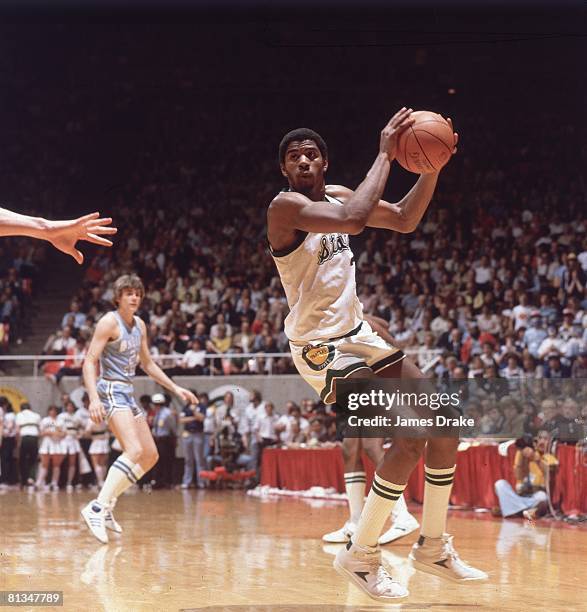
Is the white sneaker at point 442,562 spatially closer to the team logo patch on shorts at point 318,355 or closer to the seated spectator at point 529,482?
the team logo patch on shorts at point 318,355

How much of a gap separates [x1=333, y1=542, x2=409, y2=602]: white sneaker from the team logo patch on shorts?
0.92 metres

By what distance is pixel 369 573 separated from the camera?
4.50m

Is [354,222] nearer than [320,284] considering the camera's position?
Yes

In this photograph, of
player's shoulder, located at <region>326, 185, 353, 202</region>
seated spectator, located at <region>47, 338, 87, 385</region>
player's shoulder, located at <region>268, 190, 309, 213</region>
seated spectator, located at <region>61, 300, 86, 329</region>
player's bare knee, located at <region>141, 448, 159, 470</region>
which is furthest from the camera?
seated spectator, located at <region>61, 300, 86, 329</region>

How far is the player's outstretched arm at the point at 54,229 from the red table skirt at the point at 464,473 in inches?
250

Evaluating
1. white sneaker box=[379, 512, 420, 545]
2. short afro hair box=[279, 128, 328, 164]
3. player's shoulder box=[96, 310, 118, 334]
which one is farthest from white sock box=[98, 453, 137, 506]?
short afro hair box=[279, 128, 328, 164]

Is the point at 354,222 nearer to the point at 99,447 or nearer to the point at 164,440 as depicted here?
the point at 164,440

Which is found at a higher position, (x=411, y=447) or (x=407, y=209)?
(x=407, y=209)

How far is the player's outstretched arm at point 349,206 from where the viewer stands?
4.35m

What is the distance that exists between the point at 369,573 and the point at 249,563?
1.75 meters

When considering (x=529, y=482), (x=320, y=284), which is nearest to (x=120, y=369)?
(x=320, y=284)

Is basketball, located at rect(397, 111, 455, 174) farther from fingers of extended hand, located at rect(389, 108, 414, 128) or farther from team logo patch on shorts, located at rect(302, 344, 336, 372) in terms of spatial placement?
team logo patch on shorts, located at rect(302, 344, 336, 372)

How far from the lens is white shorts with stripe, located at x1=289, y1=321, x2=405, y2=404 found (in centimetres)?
475

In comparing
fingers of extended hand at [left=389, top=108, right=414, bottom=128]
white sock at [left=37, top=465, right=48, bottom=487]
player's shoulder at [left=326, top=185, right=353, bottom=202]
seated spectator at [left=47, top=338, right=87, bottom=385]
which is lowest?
white sock at [left=37, top=465, right=48, bottom=487]
